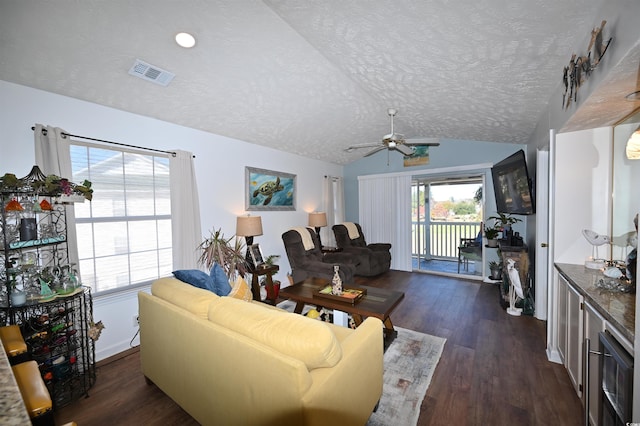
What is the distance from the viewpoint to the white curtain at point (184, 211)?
3.07m

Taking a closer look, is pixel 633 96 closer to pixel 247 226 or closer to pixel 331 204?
pixel 247 226

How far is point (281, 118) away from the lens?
3.56 m

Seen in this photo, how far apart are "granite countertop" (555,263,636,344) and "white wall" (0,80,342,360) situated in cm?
371

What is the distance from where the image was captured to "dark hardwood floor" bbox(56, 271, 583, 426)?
5.78ft

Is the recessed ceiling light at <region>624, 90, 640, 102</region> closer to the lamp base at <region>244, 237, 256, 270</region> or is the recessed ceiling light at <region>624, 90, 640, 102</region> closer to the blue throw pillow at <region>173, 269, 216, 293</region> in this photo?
the blue throw pillow at <region>173, 269, 216, 293</region>

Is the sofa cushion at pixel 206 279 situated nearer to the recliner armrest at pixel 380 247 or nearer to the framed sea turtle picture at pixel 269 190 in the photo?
the framed sea turtle picture at pixel 269 190

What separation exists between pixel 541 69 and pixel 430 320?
9.03 ft

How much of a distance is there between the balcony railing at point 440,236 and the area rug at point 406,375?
10.6ft

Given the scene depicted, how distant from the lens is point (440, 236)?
6168mm

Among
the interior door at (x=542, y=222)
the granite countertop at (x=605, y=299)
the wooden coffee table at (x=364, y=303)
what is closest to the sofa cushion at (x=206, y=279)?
the wooden coffee table at (x=364, y=303)

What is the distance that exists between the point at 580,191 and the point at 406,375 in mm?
2156

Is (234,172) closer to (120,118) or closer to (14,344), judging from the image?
(120,118)

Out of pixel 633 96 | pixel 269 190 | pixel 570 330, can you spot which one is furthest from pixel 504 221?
pixel 269 190

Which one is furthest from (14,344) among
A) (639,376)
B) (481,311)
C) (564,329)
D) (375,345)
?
(481,311)
